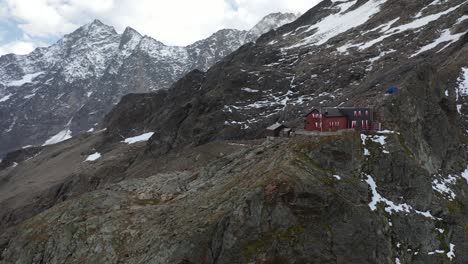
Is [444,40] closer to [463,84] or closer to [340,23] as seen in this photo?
[463,84]

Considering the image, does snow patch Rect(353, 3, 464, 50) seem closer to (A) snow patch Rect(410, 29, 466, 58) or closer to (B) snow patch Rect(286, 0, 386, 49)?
(A) snow patch Rect(410, 29, 466, 58)

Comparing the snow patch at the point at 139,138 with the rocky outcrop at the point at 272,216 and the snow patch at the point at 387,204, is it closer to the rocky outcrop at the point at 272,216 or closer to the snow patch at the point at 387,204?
the rocky outcrop at the point at 272,216

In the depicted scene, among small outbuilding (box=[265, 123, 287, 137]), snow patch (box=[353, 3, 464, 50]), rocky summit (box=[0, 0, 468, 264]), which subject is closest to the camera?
rocky summit (box=[0, 0, 468, 264])

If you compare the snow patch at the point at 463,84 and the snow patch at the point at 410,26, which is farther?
the snow patch at the point at 410,26

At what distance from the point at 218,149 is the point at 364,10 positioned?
117019 mm

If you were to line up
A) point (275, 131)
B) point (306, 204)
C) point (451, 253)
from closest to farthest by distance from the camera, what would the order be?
point (306, 204)
point (451, 253)
point (275, 131)

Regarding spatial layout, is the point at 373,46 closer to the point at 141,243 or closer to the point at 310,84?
the point at 310,84

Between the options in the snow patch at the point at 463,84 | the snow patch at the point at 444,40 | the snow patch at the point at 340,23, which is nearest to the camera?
the snow patch at the point at 463,84

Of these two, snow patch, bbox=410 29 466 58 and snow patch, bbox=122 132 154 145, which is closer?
snow patch, bbox=410 29 466 58

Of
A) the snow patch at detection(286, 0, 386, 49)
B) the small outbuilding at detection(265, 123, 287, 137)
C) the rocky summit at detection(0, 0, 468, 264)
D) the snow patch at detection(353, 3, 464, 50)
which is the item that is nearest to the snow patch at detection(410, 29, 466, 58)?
the snow patch at detection(353, 3, 464, 50)

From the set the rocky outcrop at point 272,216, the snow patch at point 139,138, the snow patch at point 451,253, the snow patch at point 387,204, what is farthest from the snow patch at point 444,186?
the snow patch at point 139,138

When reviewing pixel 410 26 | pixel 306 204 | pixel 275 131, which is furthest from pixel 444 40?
pixel 306 204

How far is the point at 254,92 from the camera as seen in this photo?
128 m

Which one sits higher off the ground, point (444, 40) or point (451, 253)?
point (444, 40)
